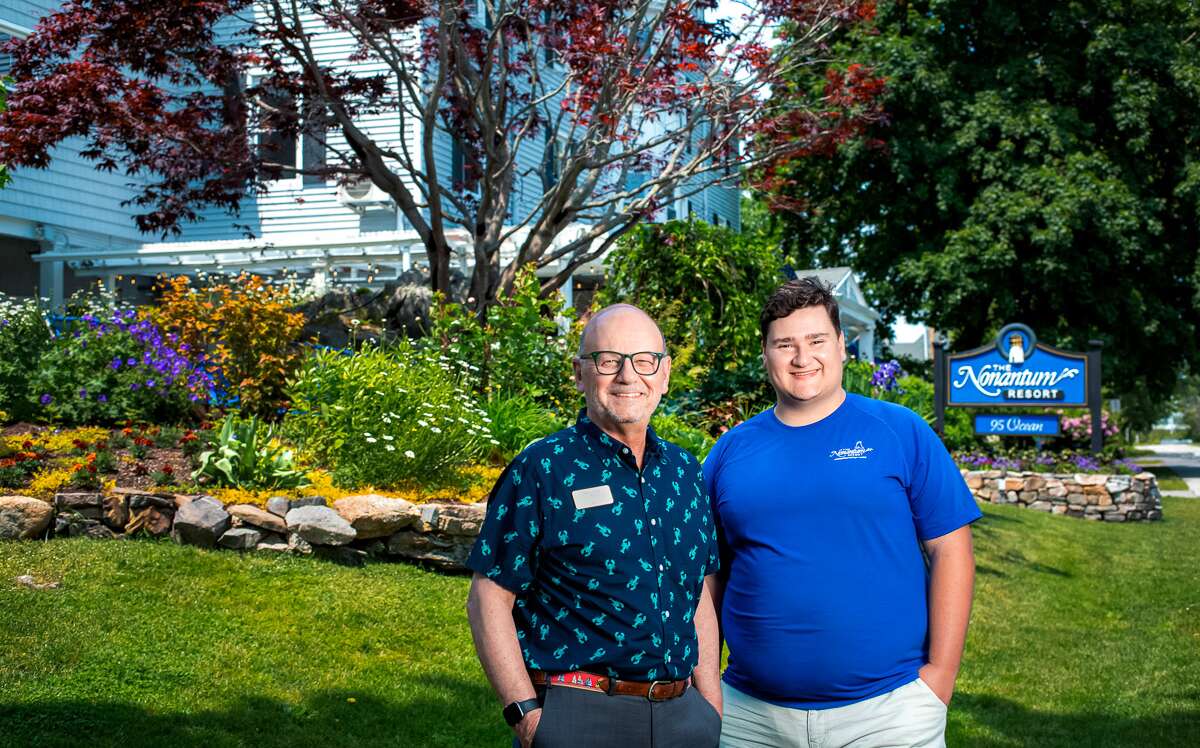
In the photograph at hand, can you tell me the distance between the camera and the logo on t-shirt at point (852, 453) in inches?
120

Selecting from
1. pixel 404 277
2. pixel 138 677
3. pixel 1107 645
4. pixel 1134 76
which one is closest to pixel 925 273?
pixel 1134 76

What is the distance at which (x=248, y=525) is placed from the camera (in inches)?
288

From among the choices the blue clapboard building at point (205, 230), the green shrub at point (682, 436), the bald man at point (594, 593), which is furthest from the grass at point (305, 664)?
the blue clapboard building at point (205, 230)

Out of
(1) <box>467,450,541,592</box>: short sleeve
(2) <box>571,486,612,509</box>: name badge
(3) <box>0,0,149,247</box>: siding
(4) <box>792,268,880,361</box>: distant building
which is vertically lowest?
(1) <box>467,450,541,592</box>: short sleeve

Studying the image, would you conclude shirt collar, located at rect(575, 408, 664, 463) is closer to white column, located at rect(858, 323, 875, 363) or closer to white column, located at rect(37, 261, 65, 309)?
white column, located at rect(37, 261, 65, 309)

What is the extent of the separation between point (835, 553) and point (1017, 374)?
1496cm

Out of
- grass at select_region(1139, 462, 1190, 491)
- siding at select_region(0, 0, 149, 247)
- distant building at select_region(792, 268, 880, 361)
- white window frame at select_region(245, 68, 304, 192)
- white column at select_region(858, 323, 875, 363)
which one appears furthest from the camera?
grass at select_region(1139, 462, 1190, 491)

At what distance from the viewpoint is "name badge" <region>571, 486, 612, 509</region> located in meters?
2.70

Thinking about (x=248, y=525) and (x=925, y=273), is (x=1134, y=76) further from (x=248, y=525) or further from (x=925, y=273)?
(x=248, y=525)

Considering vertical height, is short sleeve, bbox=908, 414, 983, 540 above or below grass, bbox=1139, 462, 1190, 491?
above

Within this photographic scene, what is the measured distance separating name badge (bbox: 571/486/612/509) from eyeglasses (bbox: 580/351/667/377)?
0.31 metres

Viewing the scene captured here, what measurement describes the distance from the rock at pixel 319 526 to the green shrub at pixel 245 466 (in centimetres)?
51

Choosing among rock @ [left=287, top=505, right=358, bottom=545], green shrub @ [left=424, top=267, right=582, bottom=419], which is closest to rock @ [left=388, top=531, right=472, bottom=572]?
rock @ [left=287, top=505, right=358, bottom=545]

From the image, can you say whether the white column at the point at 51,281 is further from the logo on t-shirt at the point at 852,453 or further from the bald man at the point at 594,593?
the logo on t-shirt at the point at 852,453
